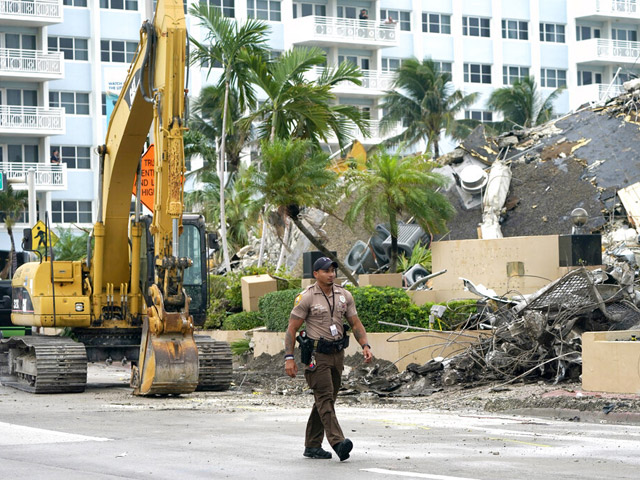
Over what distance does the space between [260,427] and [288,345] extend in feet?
8.55

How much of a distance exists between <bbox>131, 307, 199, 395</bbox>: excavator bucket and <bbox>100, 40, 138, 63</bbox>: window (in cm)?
4585

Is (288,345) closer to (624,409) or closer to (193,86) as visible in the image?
(624,409)

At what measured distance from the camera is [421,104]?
198 feet

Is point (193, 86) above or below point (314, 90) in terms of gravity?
above

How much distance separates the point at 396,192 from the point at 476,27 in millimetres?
51267

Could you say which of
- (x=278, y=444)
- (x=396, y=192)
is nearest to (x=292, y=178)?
(x=396, y=192)

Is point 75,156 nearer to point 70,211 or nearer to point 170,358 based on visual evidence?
point 70,211

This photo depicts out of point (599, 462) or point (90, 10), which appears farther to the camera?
point (90, 10)

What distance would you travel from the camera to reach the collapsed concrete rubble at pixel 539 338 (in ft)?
56.8

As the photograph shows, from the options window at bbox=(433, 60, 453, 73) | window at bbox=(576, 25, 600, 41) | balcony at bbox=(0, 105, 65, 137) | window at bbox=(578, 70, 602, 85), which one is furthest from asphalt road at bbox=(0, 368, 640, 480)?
window at bbox=(576, 25, 600, 41)

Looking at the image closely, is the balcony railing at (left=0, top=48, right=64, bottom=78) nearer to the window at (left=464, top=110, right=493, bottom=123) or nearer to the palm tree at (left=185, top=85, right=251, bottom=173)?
the palm tree at (left=185, top=85, right=251, bottom=173)

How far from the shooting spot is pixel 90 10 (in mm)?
59656

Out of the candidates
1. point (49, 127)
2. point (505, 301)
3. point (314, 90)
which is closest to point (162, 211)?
point (505, 301)

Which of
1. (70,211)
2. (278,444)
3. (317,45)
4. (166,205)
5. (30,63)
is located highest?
(317,45)
